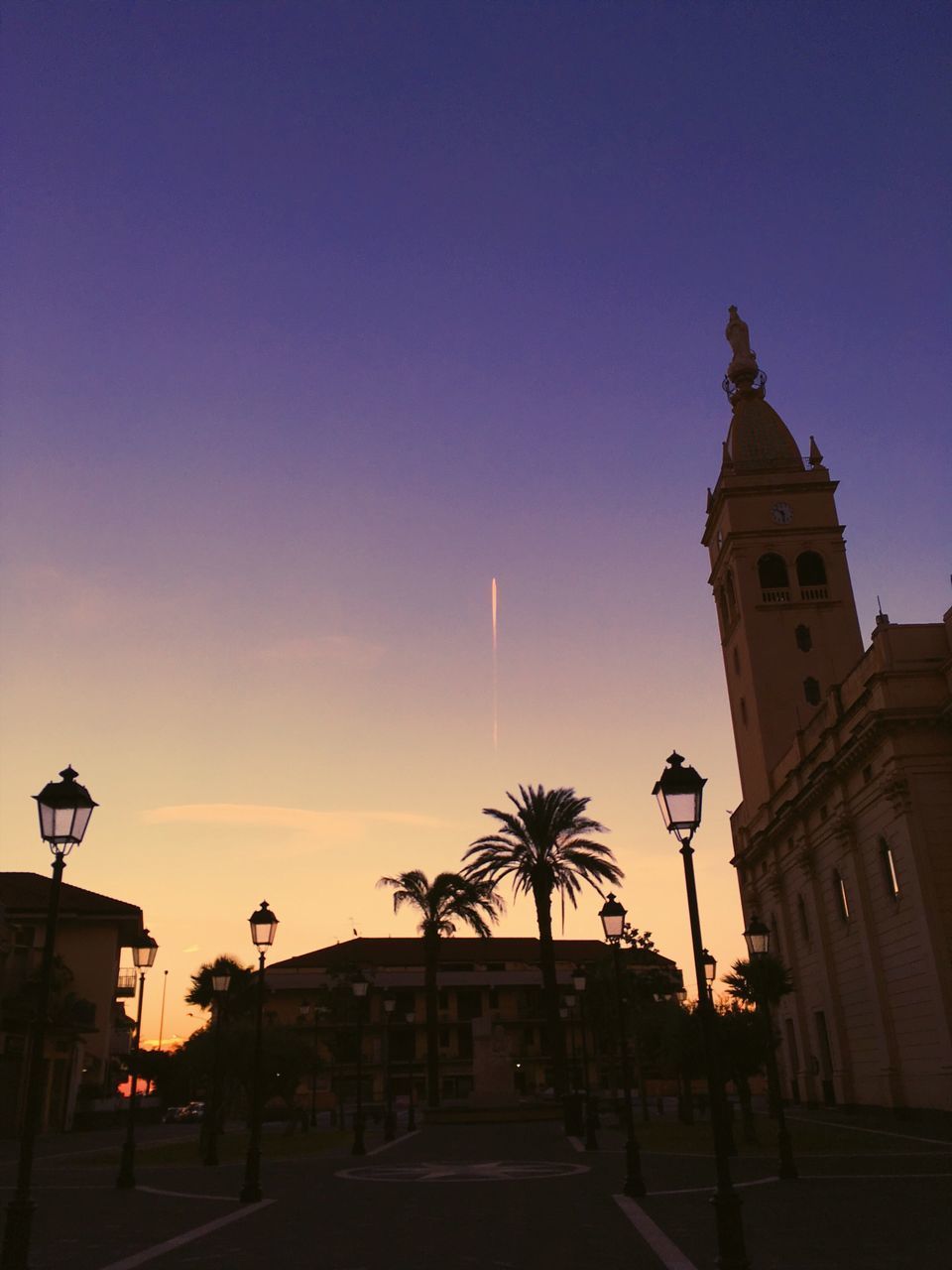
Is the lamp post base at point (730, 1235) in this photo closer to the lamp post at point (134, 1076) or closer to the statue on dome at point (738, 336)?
the lamp post at point (134, 1076)

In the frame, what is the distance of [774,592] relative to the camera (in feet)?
172

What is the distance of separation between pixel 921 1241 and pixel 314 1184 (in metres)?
11.9

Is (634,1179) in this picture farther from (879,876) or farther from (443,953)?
(443,953)

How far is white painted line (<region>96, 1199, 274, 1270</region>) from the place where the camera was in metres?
10.4

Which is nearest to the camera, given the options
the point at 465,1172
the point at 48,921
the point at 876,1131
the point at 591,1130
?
the point at 48,921

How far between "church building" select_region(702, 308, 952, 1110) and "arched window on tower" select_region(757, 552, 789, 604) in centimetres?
9

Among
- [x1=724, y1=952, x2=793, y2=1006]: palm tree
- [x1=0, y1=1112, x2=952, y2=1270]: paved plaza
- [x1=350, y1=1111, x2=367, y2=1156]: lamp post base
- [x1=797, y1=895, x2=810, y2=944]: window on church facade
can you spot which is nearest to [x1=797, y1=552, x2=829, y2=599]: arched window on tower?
[x1=797, y1=895, x2=810, y2=944]: window on church facade

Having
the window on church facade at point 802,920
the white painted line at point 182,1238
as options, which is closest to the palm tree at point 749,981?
the window on church facade at point 802,920

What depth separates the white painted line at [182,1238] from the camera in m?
10.4

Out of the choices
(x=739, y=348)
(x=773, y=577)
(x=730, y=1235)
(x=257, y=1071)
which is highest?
(x=739, y=348)

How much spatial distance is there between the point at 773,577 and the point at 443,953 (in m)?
48.4

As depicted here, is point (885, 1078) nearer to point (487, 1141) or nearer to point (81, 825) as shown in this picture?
point (487, 1141)

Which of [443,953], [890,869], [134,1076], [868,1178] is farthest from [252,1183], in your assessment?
[443,953]

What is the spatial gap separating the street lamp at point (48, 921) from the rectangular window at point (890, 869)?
2654cm
